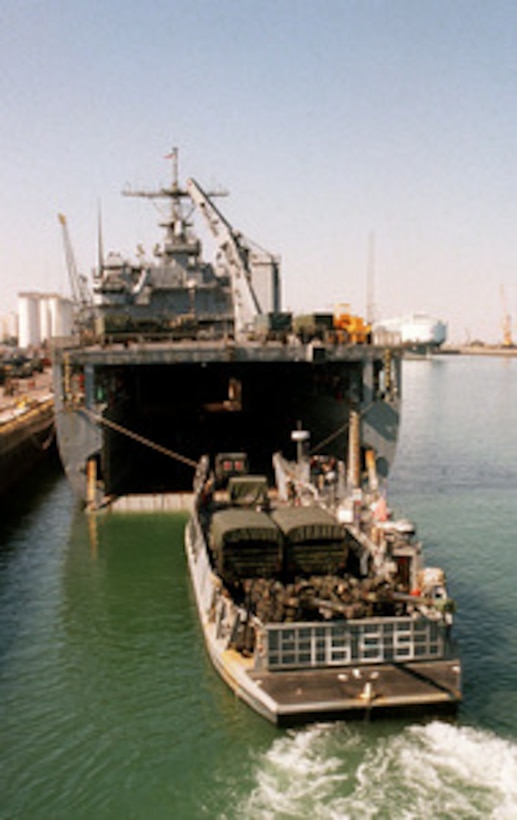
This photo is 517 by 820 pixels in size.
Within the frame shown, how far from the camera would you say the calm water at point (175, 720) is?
15727 mm

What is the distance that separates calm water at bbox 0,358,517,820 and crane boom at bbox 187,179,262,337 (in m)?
26.2

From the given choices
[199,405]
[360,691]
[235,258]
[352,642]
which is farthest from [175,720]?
[235,258]

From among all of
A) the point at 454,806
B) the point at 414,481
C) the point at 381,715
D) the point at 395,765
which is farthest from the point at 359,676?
the point at 414,481

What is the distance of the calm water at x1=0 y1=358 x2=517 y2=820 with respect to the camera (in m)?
15.7

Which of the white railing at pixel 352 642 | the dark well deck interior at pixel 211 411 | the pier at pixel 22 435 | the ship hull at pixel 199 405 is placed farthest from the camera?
the pier at pixel 22 435

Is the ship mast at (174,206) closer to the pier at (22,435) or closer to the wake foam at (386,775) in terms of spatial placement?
the pier at (22,435)

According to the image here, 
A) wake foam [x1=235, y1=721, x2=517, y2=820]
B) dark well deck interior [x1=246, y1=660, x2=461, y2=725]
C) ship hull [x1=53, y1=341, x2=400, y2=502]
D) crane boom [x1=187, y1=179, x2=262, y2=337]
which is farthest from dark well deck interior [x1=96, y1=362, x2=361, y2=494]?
wake foam [x1=235, y1=721, x2=517, y2=820]

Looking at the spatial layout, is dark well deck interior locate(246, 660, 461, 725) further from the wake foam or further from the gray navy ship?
the gray navy ship

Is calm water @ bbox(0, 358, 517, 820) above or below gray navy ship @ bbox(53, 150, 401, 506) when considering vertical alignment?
below

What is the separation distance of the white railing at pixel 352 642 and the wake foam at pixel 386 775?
5.15 ft

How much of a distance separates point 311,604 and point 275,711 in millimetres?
2721

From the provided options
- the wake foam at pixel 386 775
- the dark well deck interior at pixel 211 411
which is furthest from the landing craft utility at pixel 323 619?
the dark well deck interior at pixel 211 411

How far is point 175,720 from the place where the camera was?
19062 millimetres

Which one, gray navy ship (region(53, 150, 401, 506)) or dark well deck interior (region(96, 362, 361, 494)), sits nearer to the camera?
gray navy ship (region(53, 150, 401, 506))
